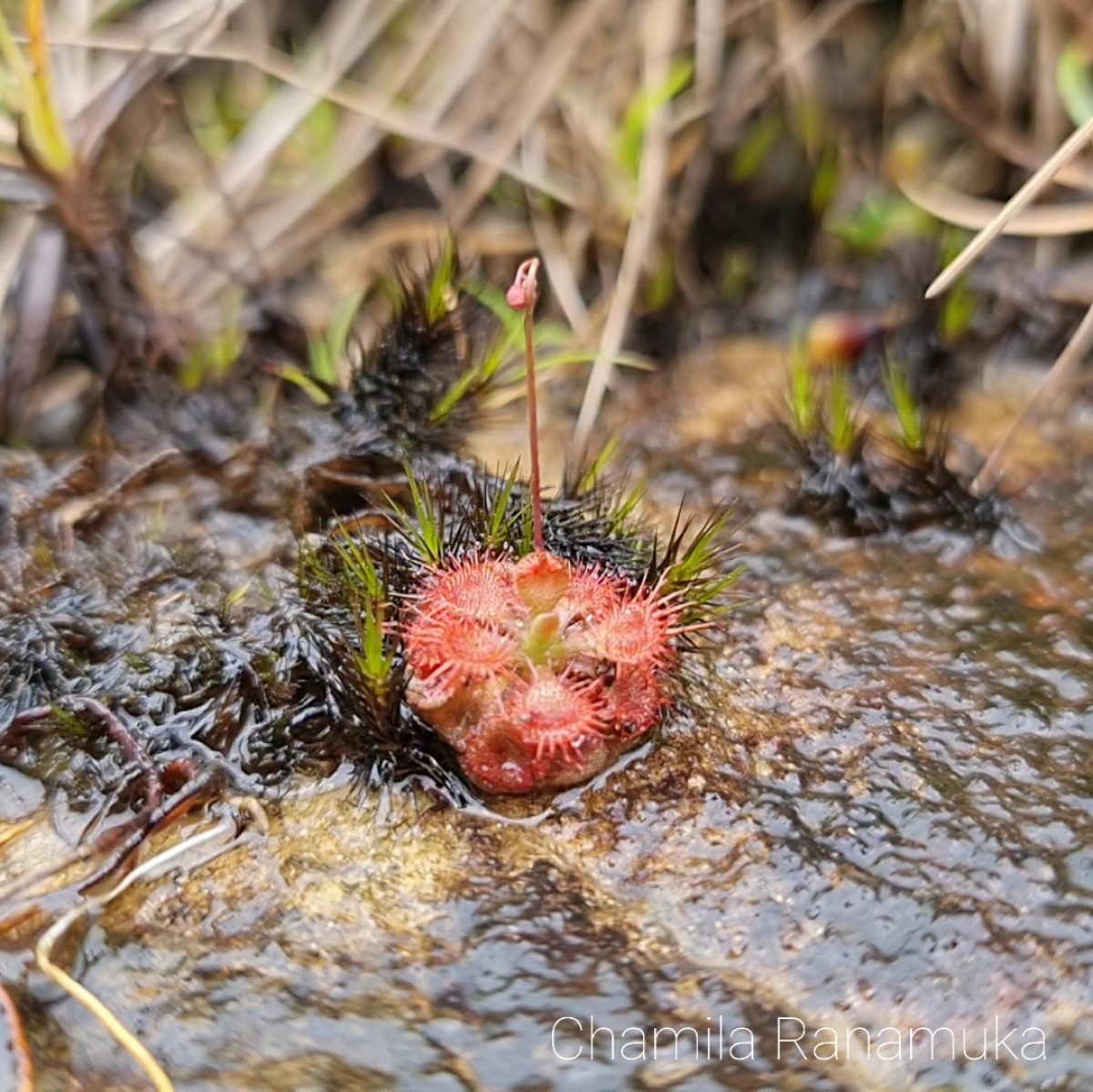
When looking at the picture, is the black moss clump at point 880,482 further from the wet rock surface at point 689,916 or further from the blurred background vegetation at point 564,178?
the blurred background vegetation at point 564,178

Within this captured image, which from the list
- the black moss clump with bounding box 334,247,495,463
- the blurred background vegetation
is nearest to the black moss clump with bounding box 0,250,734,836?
the black moss clump with bounding box 334,247,495,463

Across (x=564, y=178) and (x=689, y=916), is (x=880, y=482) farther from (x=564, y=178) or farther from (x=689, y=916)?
(x=564, y=178)

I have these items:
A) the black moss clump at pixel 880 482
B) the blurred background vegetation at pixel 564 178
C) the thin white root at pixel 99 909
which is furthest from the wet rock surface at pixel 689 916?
the blurred background vegetation at pixel 564 178

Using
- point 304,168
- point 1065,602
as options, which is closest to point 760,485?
point 1065,602

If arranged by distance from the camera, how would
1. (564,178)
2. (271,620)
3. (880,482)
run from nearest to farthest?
1. (271,620)
2. (880,482)
3. (564,178)

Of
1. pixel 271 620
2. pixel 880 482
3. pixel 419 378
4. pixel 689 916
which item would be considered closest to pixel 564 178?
pixel 419 378
